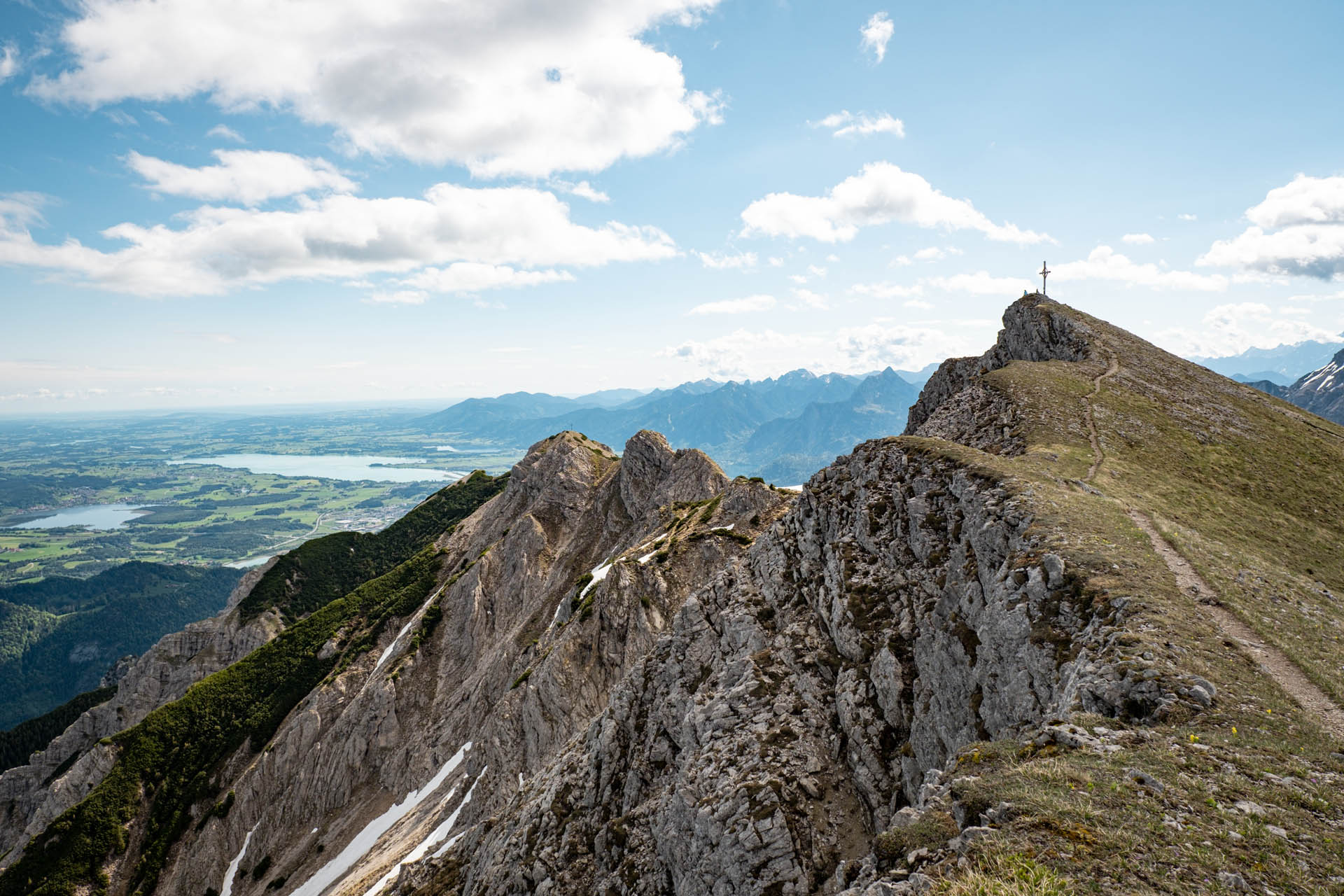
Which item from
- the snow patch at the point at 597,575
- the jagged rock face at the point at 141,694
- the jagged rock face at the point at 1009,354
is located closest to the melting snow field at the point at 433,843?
the snow patch at the point at 597,575

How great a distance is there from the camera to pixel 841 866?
14.5 metres

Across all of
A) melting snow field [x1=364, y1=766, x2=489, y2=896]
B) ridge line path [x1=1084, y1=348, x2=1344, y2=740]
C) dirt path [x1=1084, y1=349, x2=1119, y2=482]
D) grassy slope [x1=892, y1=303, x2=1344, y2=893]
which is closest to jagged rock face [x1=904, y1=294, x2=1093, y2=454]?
dirt path [x1=1084, y1=349, x2=1119, y2=482]

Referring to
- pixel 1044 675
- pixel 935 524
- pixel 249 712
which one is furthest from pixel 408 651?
pixel 1044 675

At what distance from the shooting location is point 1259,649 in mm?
16625

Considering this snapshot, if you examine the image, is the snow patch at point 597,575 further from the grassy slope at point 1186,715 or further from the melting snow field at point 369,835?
the grassy slope at point 1186,715

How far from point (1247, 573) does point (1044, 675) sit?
456 inches

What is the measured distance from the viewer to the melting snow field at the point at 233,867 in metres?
64.2

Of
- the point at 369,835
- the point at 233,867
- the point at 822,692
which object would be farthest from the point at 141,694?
the point at 822,692

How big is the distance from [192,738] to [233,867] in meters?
22.3

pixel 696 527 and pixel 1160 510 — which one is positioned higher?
pixel 1160 510

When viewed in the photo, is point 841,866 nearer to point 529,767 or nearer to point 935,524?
point 935,524

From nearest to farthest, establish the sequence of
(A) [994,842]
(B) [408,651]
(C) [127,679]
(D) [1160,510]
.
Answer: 1. (A) [994,842]
2. (D) [1160,510]
3. (B) [408,651]
4. (C) [127,679]

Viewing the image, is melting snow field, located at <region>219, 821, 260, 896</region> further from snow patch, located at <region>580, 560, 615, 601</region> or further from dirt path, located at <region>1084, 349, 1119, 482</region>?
dirt path, located at <region>1084, 349, 1119, 482</region>

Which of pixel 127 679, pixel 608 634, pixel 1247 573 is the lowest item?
pixel 127 679
